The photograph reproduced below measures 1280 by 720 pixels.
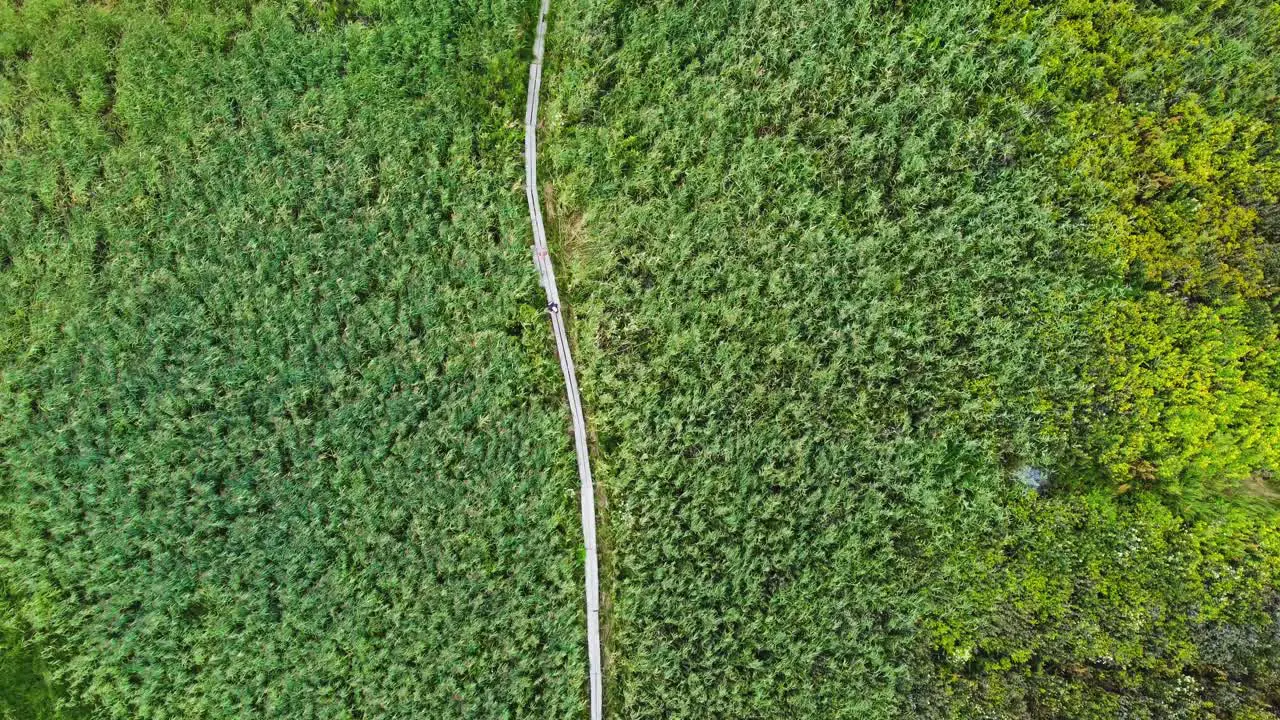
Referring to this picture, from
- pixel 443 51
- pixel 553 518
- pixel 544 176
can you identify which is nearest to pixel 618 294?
pixel 544 176

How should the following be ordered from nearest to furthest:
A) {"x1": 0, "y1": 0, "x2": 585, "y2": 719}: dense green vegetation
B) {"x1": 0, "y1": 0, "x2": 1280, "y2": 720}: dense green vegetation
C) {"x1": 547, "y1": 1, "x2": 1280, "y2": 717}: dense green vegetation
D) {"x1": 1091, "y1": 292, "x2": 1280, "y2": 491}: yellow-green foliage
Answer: {"x1": 1091, "y1": 292, "x2": 1280, "y2": 491}: yellow-green foliage
{"x1": 547, "y1": 1, "x2": 1280, "y2": 717}: dense green vegetation
{"x1": 0, "y1": 0, "x2": 1280, "y2": 720}: dense green vegetation
{"x1": 0, "y1": 0, "x2": 585, "y2": 719}: dense green vegetation

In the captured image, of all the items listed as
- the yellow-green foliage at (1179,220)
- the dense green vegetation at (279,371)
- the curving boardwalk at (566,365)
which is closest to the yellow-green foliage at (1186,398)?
the yellow-green foliage at (1179,220)

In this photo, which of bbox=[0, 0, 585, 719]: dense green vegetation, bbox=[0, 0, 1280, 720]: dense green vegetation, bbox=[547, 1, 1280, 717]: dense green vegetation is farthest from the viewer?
bbox=[0, 0, 585, 719]: dense green vegetation

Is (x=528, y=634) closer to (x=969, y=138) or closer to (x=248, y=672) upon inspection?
(x=248, y=672)

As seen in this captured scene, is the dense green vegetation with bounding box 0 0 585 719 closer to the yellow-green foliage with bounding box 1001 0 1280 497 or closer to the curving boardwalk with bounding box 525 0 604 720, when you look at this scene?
the curving boardwalk with bounding box 525 0 604 720

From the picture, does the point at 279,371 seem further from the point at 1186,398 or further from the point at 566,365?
the point at 1186,398

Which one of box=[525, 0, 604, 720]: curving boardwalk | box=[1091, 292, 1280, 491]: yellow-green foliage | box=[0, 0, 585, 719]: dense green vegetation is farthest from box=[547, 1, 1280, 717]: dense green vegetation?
box=[0, 0, 585, 719]: dense green vegetation
